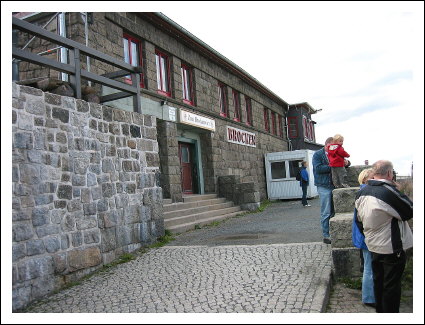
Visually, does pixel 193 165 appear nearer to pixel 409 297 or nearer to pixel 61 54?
pixel 61 54

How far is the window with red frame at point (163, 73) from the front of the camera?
40.8 feet

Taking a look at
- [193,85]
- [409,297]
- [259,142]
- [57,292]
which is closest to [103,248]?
[57,292]

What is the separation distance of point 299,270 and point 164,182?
6.65 metres

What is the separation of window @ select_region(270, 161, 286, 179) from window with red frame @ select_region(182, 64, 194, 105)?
7.14 metres

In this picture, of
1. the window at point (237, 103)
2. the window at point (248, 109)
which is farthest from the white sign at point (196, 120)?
the window at point (248, 109)

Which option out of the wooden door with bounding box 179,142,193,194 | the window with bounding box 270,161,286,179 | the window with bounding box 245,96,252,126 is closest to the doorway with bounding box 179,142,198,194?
the wooden door with bounding box 179,142,193,194

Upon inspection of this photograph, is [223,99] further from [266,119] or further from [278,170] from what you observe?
[266,119]

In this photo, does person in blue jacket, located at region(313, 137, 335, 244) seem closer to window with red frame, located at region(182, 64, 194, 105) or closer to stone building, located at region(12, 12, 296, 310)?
stone building, located at region(12, 12, 296, 310)

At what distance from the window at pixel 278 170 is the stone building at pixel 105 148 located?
433 cm

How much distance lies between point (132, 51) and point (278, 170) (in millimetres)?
10571

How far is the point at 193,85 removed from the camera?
46.7 feet

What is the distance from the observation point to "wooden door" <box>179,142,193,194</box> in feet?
45.2

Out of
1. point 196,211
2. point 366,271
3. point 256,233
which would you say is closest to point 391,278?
point 366,271

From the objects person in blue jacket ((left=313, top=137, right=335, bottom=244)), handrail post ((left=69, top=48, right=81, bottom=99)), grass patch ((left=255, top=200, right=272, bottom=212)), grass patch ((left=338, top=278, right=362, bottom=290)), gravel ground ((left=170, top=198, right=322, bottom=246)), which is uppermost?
handrail post ((left=69, top=48, right=81, bottom=99))
